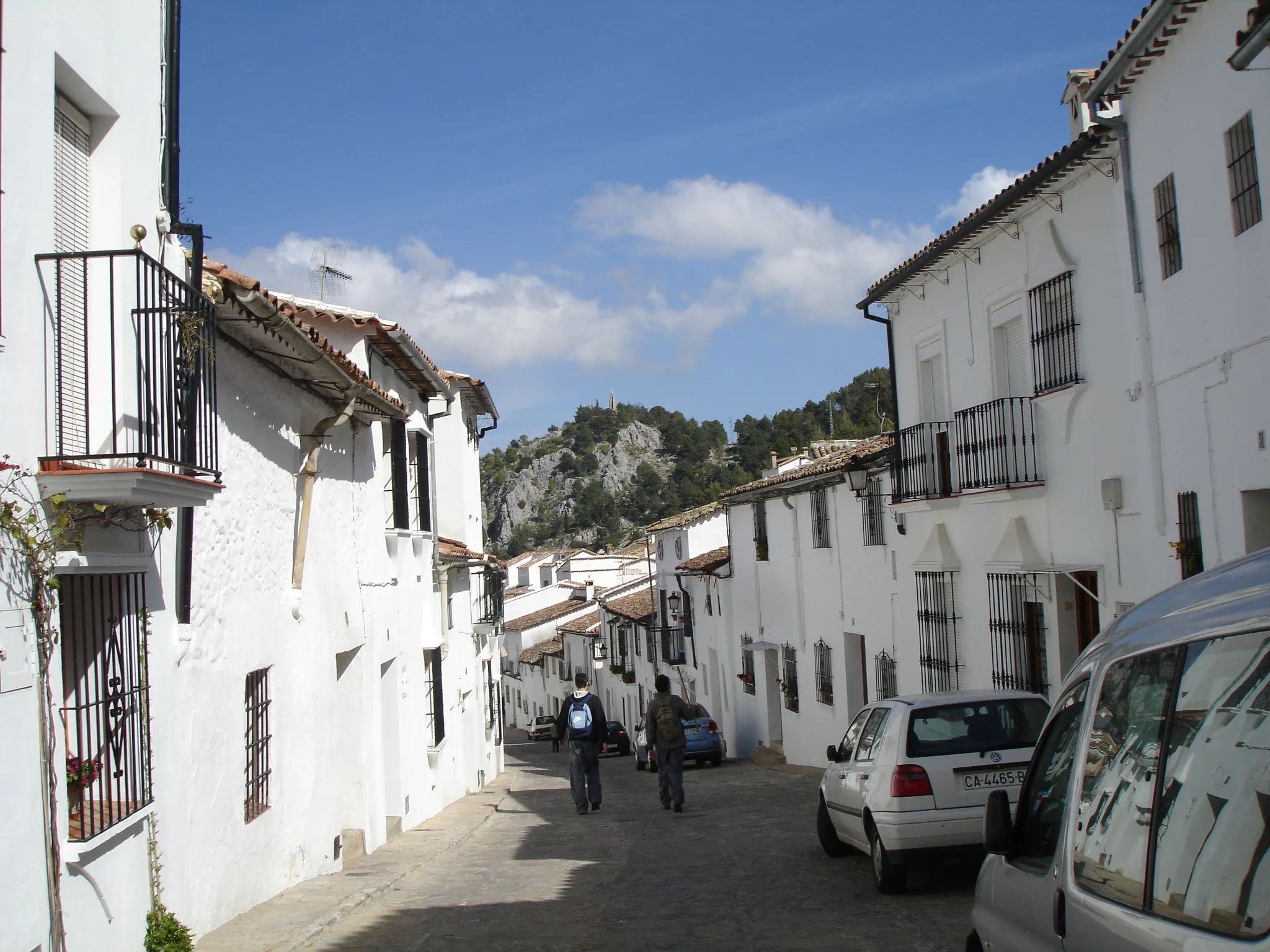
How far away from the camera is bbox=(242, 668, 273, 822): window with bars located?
867cm

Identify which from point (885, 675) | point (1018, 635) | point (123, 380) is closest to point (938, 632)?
point (1018, 635)

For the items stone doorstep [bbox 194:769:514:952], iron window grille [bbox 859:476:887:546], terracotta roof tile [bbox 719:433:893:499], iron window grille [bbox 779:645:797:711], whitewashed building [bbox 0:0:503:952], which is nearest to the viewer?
whitewashed building [bbox 0:0:503:952]

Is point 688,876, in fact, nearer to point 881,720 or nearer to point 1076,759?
point 881,720

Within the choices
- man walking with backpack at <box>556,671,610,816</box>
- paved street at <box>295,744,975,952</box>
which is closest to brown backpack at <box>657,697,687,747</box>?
man walking with backpack at <box>556,671,610,816</box>

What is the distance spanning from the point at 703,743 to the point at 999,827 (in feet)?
80.7

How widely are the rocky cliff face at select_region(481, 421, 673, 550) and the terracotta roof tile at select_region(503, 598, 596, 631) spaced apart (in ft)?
230

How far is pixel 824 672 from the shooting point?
22266 mm

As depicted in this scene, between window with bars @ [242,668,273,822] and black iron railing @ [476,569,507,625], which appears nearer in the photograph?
window with bars @ [242,668,273,822]

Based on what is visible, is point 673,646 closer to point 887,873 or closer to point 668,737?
point 668,737

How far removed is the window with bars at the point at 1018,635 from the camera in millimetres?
13766

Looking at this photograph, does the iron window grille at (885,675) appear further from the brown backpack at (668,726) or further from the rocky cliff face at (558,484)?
the rocky cliff face at (558,484)

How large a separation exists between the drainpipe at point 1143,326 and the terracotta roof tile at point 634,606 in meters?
30.4

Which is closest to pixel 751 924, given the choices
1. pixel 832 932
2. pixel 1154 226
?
pixel 832 932

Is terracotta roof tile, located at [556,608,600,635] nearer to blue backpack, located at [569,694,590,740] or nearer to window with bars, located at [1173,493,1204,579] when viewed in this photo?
blue backpack, located at [569,694,590,740]
